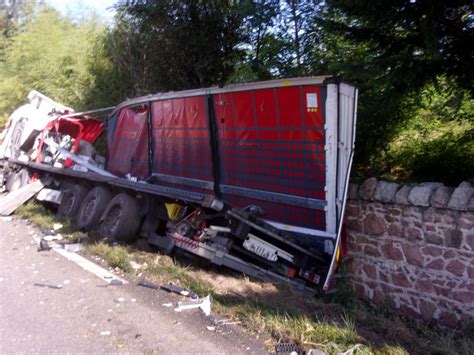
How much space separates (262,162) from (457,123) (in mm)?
2738

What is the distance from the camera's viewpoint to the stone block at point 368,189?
20.8ft

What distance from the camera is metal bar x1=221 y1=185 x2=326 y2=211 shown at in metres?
6.06

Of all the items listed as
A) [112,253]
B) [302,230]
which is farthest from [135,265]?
[302,230]

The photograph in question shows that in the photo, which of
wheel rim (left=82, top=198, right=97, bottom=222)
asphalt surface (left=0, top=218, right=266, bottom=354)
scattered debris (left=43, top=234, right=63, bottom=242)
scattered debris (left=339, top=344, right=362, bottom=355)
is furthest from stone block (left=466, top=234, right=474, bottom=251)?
scattered debris (left=43, top=234, right=63, bottom=242)

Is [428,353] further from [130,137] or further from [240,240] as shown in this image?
[130,137]

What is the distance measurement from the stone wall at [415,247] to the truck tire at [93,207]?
4.28 m

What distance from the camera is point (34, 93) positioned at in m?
14.4

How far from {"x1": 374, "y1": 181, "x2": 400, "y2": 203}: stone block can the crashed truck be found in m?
0.66

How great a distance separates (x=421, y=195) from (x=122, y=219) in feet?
14.3

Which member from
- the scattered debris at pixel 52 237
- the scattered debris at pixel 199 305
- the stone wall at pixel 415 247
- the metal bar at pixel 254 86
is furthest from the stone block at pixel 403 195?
the scattered debris at pixel 52 237

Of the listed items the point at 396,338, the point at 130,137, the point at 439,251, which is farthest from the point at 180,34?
the point at 396,338

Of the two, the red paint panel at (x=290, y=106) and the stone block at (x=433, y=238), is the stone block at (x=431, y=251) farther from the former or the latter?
the red paint panel at (x=290, y=106)

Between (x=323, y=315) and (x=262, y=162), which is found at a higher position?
(x=262, y=162)

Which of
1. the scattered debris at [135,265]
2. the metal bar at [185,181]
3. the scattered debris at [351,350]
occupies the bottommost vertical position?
the scattered debris at [351,350]
